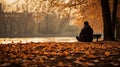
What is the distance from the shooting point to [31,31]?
117000mm

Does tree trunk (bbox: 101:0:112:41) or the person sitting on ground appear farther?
tree trunk (bbox: 101:0:112:41)

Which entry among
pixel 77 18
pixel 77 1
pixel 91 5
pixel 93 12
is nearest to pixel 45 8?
pixel 77 1

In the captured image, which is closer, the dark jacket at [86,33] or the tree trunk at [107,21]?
the dark jacket at [86,33]

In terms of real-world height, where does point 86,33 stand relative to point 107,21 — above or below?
below

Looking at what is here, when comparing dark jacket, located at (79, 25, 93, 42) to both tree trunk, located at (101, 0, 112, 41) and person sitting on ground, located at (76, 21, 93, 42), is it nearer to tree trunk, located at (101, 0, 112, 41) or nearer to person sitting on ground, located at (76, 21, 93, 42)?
person sitting on ground, located at (76, 21, 93, 42)

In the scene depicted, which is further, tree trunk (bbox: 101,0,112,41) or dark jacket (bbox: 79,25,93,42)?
tree trunk (bbox: 101,0,112,41)

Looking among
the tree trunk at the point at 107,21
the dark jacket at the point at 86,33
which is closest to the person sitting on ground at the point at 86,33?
the dark jacket at the point at 86,33

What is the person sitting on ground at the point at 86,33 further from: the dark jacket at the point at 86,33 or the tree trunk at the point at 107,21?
the tree trunk at the point at 107,21

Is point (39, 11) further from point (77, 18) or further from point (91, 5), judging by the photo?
point (77, 18)

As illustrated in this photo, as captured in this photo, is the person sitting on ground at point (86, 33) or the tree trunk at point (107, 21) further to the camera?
the tree trunk at point (107, 21)

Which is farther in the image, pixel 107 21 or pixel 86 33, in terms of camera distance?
pixel 107 21

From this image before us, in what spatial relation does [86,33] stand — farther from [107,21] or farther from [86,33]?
[107,21]

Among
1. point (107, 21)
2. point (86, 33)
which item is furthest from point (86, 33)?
point (107, 21)

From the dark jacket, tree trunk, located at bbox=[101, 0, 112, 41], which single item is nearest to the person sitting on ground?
the dark jacket
